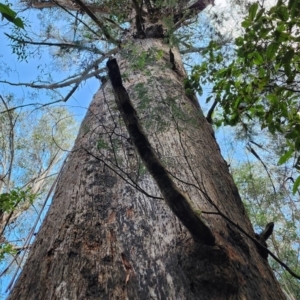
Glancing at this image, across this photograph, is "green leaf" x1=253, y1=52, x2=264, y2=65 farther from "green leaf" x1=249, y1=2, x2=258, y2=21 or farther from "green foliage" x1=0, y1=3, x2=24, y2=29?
"green foliage" x1=0, y1=3, x2=24, y2=29

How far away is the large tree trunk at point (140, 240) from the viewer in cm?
85

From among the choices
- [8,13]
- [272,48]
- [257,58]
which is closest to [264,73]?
[257,58]

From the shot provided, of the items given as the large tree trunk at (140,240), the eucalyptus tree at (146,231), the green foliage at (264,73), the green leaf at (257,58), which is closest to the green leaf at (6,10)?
the eucalyptus tree at (146,231)

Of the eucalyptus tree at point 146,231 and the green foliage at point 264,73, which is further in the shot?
the green foliage at point 264,73

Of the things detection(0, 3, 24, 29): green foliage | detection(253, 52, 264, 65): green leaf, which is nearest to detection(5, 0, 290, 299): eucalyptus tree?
detection(0, 3, 24, 29): green foliage

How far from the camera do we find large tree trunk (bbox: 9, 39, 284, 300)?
33.4 inches

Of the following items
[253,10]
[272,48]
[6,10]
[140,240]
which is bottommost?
[140,240]

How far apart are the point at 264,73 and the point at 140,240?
1.19m

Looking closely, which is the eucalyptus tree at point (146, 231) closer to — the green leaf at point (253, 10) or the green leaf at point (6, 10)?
the green leaf at point (6, 10)

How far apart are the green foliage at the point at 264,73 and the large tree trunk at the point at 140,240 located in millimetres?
385

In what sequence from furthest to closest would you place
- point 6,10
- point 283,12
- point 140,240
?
point 283,12 < point 140,240 < point 6,10

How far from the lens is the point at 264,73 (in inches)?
70.6

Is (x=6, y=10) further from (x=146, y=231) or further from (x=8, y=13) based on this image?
(x=146, y=231)

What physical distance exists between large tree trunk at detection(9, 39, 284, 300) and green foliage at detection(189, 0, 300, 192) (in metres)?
0.39
